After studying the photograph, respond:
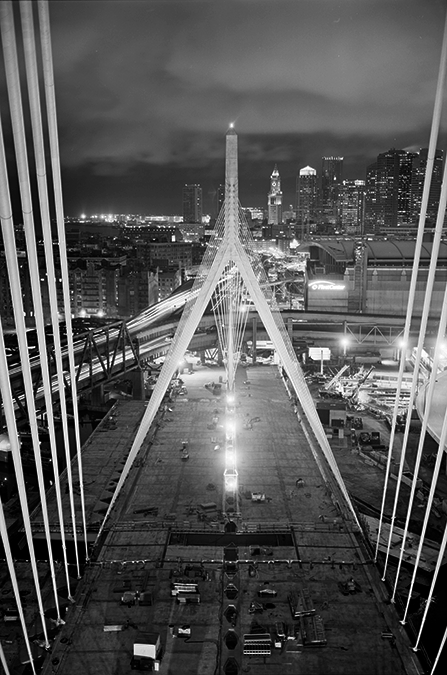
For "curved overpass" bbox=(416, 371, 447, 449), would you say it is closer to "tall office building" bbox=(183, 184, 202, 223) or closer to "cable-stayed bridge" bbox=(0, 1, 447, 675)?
"cable-stayed bridge" bbox=(0, 1, 447, 675)

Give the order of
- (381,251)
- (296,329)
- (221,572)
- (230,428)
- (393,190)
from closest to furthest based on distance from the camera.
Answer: (221,572) < (230,428) < (296,329) < (381,251) < (393,190)

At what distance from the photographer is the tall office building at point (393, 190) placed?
209 ft

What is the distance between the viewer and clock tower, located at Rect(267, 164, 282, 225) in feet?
312

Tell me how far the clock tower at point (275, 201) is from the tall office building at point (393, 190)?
1214 inches

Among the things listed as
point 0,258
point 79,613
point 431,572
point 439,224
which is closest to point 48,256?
point 439,224

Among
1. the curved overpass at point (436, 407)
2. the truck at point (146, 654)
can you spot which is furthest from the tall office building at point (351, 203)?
the truck at point (146, 654)

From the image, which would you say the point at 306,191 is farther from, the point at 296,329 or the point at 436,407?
the point at 436,407

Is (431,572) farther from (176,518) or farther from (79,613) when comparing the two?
(79,613)

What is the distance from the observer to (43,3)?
296 cm

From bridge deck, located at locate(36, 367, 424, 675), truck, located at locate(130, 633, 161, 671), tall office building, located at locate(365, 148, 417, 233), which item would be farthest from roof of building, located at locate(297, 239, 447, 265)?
tall office building, located at locate(365, 148, 417, 233)

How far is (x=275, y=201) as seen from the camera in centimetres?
9581

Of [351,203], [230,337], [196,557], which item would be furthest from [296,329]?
[351,203]

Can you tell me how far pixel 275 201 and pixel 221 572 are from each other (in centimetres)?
9350

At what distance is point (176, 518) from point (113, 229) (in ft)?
205
